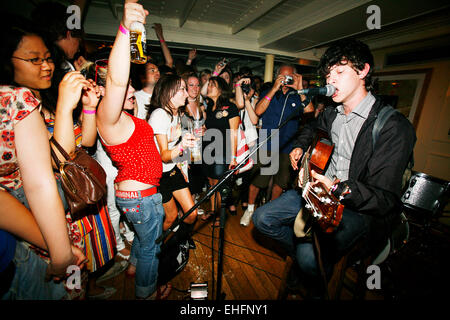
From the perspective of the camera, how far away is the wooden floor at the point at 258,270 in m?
2.10

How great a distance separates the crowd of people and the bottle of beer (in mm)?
52

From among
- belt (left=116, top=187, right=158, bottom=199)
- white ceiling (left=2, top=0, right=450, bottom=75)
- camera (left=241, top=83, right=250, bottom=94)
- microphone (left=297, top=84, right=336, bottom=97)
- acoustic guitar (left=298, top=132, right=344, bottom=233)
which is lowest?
belt (left=116, top=187, right=158, bottom=199)

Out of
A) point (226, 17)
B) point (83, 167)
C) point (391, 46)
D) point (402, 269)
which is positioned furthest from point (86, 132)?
point (391, 46)

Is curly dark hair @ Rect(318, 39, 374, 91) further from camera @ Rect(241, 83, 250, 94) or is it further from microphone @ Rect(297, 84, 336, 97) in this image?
camera @ Rect(241, 83, 250, 94)

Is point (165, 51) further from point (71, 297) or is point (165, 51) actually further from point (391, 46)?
point (391, 46)

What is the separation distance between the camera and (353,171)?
160 cm

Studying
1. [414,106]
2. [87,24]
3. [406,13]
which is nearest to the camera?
[406,13]

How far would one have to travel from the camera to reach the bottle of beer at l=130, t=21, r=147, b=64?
3.42 ft

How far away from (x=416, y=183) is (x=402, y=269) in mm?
1338

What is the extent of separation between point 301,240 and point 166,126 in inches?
75.6

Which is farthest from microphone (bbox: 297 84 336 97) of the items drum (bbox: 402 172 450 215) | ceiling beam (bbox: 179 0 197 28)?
ceiling beam (bbox: 179 0 197 28)

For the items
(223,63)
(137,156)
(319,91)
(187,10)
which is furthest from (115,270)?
(187,10)
